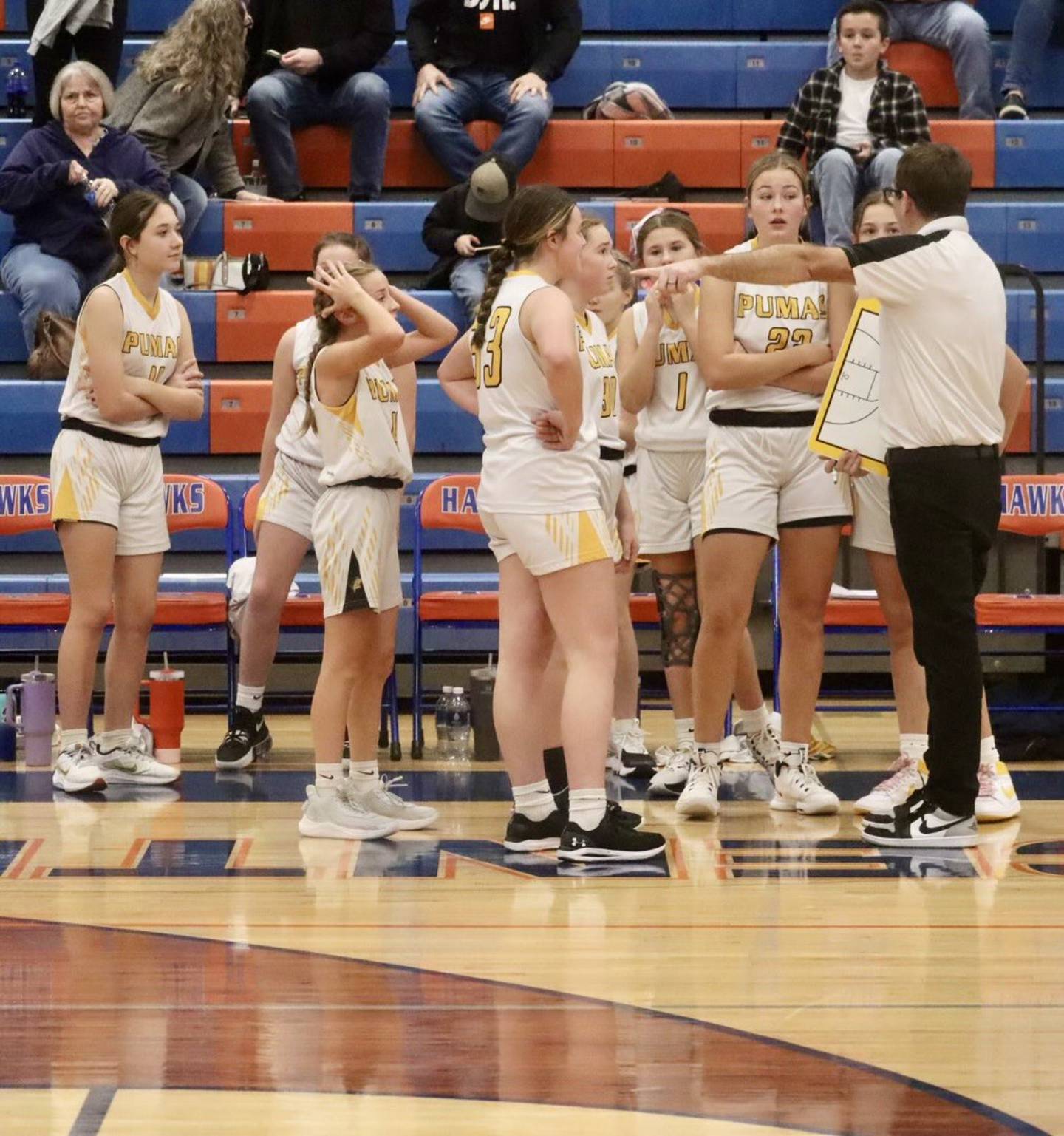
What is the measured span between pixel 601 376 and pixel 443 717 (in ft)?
6.47

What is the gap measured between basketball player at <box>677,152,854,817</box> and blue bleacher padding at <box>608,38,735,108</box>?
4.76 metres

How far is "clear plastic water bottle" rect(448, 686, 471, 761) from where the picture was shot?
655 cm

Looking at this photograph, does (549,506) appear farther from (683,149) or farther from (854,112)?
(683,149)

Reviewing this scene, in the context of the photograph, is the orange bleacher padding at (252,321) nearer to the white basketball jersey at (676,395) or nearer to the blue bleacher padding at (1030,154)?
the white basketball jersey at (676,395)

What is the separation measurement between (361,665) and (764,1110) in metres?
2.33

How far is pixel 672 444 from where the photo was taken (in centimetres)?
563

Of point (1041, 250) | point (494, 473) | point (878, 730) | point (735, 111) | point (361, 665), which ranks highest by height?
point (735, 111)

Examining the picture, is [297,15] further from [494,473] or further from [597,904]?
[597,904]

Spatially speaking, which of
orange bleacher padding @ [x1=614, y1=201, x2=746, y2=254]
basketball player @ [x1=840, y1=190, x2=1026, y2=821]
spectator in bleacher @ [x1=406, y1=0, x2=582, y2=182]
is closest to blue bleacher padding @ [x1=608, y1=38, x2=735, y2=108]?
spectator in bleacher @ [x1=406, y1=0, x2=582, y2=182]

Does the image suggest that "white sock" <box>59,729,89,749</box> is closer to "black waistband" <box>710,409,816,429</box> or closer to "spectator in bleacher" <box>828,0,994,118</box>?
"black waistband" <box>710,409,816,429</box>

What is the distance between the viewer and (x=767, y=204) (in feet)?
16.4

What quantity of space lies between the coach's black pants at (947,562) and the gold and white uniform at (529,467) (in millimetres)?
742

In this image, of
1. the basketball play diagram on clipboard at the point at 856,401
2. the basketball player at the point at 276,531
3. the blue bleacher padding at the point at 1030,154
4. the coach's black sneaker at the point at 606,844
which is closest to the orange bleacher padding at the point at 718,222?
the blue bleacher padding at the point at 1030,154

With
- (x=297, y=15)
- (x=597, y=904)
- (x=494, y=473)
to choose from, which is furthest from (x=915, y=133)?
(x=597, y=904)
